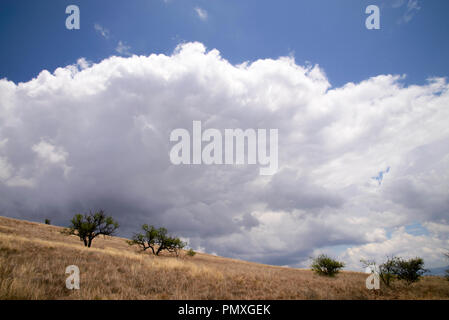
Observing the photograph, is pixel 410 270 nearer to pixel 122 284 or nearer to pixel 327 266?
pixel 327 266

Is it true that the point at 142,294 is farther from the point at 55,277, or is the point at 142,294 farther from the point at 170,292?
the point at 55,277

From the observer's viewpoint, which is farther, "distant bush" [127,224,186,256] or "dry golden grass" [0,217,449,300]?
Result: "distant bush" [127,224,186,256]

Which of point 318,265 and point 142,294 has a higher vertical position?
point 142,294

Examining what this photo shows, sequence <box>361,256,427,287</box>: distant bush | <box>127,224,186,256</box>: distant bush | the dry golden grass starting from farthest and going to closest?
<box>127,224,186,256</box>: distant bush
<box>361,256,427,287</box>: distant bush
the dry golden grass
